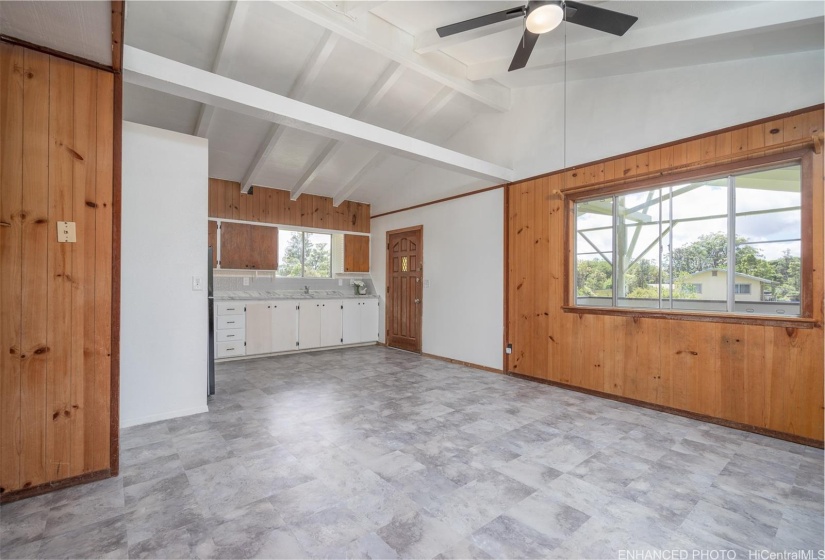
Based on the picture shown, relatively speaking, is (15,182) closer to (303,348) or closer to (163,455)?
(163,455)

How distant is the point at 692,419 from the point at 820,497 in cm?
128

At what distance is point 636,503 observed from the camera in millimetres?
2023

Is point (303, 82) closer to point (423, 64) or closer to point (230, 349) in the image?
point (423, 64)

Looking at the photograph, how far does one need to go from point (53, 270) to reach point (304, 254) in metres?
4.89

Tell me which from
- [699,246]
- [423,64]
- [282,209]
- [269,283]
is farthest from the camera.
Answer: [282,209]

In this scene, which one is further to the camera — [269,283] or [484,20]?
[269,283]

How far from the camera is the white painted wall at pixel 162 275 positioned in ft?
9.95

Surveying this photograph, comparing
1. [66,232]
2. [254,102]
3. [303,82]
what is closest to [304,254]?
[303,82]

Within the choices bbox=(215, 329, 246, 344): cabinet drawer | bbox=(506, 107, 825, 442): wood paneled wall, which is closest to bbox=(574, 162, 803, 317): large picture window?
bbox=(506, 107, 825, 442): wood paneled wall

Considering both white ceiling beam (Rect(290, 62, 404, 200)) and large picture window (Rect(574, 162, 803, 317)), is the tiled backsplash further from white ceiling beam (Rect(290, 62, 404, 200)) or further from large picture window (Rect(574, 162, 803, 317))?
large picture window (Rect(574, 162, 803, 317))

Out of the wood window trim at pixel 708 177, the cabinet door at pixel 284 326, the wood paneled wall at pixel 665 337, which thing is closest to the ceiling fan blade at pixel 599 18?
the wood paneled wall at pixel 665 337

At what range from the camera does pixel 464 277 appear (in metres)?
5.55

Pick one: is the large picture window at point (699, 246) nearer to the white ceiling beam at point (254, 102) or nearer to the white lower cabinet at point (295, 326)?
the white ceiling beam at point (254, 102)

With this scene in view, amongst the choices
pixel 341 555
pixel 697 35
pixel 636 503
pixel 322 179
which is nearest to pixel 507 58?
pixel 697 35
